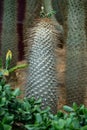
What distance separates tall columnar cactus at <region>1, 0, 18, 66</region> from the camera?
5.52 metres

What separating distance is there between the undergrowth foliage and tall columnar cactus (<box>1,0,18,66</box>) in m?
2.65

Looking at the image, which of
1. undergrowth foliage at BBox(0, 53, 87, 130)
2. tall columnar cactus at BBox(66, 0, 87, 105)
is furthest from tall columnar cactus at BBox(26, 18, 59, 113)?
undergrowth foliage at BBox(0, 53, 87, 130)

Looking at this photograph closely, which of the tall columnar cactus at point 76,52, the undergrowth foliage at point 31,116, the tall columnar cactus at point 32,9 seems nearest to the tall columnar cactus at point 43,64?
the tall columnar cactus at point 76,52

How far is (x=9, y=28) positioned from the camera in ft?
18.4

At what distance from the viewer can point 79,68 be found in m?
4.66

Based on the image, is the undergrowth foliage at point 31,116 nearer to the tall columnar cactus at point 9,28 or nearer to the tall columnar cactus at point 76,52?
the tall columnar cactus at point 76,52

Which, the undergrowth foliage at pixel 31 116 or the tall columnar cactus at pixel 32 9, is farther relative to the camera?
the tall columnar cactus at pixel 32 9

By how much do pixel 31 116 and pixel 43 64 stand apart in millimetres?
1367

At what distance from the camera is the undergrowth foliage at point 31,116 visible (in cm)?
233

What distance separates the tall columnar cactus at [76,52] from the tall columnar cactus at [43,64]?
1.99ft

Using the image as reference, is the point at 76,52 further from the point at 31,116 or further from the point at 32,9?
the point at 31,116

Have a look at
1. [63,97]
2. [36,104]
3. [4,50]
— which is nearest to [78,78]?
[63,97]

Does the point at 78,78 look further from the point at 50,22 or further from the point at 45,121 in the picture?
the point at 45,121

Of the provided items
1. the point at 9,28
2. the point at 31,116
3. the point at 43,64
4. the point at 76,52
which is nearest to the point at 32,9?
the point at 9,28
